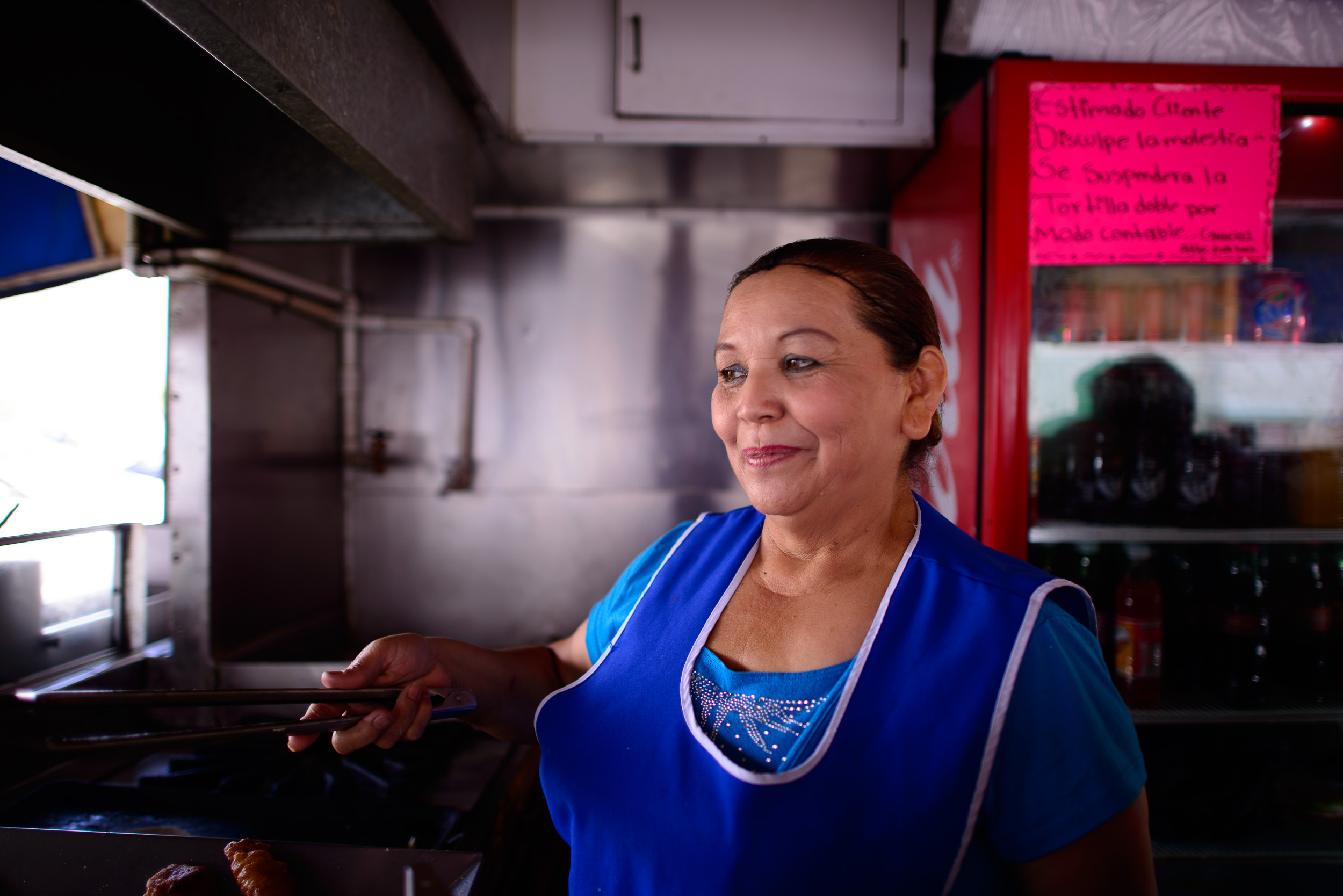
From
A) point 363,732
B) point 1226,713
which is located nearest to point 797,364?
point 363,732

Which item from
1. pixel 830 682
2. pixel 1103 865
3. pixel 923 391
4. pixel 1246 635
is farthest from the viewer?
pixel 1246 635

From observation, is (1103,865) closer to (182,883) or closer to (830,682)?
(830,682)

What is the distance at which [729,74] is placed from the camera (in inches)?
70.8

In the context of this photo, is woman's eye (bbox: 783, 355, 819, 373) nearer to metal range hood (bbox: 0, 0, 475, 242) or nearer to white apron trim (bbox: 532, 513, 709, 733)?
white apron trim (bbox: 532, 513, 709, 733)

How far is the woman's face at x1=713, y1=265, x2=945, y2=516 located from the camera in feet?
3.08

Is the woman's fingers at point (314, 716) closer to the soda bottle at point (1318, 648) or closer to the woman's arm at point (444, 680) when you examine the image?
the woman's arm at point (444, 680)

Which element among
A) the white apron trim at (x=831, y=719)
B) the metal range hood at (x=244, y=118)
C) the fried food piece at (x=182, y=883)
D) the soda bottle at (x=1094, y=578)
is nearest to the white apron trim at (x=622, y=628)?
the white apron trim at (x=831, y=719)

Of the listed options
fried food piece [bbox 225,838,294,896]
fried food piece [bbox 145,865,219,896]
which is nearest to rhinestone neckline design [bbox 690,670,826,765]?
fried food piece [bbox 225,838,294,896]

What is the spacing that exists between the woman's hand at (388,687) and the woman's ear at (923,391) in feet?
2.96

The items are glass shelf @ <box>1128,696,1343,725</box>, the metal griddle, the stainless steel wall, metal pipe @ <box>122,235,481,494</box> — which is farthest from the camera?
the stainless steel wall

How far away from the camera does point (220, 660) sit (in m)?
1.78

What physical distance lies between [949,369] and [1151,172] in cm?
67

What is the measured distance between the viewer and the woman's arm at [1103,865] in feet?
2.50

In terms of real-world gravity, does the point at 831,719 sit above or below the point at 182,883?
above
